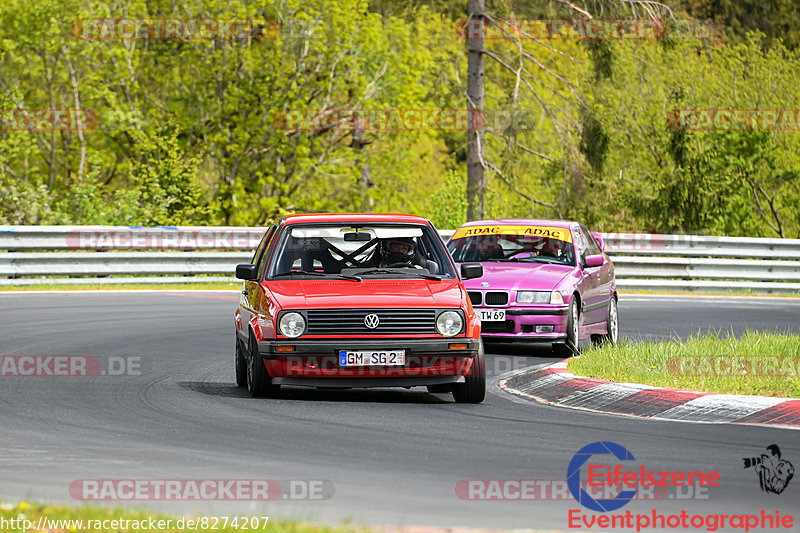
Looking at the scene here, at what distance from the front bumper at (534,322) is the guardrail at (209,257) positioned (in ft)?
38.4

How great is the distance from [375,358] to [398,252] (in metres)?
1.78

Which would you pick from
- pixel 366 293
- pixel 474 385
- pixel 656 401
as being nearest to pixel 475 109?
pixel 366 293

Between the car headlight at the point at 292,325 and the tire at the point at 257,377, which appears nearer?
the car headlight at the point at 292,325

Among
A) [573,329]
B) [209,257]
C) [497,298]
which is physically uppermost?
[497,298]

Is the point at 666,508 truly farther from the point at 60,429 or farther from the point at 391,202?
the point at 391,202

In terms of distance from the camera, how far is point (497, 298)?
49.0 ft

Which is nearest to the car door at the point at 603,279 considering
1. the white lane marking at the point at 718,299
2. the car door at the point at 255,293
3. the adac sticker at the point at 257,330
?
the car door at the point at 255,293

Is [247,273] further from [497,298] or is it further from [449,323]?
[497,298]

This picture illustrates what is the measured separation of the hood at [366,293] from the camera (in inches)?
420

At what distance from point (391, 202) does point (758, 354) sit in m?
29.5

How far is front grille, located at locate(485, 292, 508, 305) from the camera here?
14906 millimetres

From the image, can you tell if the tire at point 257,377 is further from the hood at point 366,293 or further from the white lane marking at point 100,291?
the white lane marking at point 100,291

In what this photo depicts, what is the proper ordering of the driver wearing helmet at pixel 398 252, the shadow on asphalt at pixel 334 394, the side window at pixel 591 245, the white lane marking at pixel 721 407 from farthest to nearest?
1. the side window at pixel 591 245
2. the driver wearing helmet at pixel 398 252
3. the shadow on asphalt at pixel 334 394
4. the white lane marking at pixel 721 407

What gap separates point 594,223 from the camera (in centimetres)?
3419
